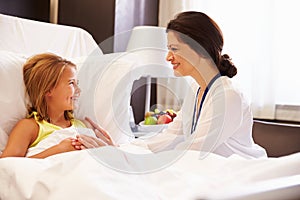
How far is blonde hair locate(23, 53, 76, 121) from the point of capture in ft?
4.54

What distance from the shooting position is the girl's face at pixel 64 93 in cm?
143

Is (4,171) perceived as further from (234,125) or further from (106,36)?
(106,36)

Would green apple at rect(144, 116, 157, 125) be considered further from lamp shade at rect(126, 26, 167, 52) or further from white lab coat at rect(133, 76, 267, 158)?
white lab coat at rect(133, 76, 267, 158)

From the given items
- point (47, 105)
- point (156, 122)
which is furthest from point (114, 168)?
point (156, 122)

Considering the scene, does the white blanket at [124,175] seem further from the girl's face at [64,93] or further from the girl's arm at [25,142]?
the girl's face at [64,93]

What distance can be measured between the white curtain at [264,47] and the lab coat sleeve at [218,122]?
0.98 meters

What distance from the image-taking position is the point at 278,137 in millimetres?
1617

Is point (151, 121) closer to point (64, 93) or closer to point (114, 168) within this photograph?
point (64, 93)

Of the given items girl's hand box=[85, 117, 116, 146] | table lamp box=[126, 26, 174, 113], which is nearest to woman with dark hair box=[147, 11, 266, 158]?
girl's hand box=[85, 117, 116, 146]

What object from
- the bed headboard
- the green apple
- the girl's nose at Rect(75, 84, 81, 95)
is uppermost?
the girl's nose at Rect(75, 84, 81, 95)

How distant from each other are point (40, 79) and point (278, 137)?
931 millimetres

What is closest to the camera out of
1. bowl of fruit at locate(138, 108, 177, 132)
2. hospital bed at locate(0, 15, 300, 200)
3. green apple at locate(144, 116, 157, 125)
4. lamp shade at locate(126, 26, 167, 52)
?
hospital bed at locate(0, 15, 300, 200)

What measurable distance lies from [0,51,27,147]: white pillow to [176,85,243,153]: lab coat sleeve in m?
0.55

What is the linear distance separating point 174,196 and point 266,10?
Result: 1688 mm
